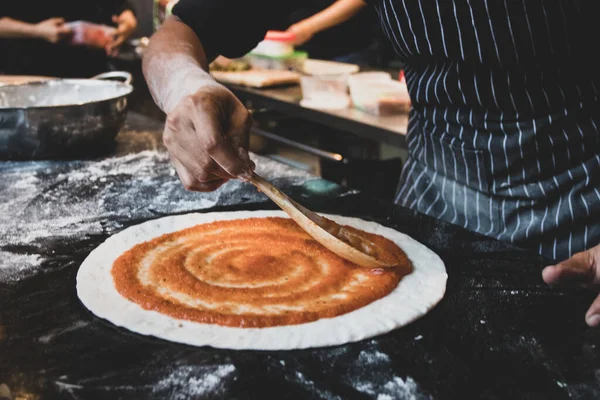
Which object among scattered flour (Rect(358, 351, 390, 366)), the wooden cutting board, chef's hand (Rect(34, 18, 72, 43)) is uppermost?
chef's hand (Rect(34, 18, 72, 43))

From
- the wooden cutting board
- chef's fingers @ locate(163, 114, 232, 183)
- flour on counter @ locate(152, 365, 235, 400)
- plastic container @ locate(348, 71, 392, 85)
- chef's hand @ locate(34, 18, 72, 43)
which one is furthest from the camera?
chef's hand @ locate(34, 18, 72, 43)

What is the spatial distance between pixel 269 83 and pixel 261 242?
2435 millimetres

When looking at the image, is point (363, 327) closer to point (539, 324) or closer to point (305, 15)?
point (539, 324)

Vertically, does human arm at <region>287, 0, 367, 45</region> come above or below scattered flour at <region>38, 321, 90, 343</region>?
above

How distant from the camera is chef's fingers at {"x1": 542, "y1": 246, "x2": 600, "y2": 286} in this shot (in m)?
1.02

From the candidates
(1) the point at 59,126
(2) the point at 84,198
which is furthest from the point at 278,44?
(2) the point at 84,198

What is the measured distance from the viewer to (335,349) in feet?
3.32

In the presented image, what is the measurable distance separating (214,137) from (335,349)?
1.83 feet

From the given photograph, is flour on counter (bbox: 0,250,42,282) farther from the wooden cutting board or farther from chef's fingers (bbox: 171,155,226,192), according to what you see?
the wooden cutting board

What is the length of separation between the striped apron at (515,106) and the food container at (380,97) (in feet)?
3.92

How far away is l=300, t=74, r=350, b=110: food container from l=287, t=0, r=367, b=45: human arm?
111 cm

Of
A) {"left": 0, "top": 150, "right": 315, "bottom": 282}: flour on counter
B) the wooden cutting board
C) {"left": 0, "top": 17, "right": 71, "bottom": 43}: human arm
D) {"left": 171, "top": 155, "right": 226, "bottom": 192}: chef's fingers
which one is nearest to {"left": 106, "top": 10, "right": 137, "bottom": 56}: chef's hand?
{"left": 0, "top": 17, "right": 71, "bottom": 43}: human arm

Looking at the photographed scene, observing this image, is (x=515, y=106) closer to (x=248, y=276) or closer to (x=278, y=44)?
(x=248, y=276)

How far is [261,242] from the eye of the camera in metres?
1.46
